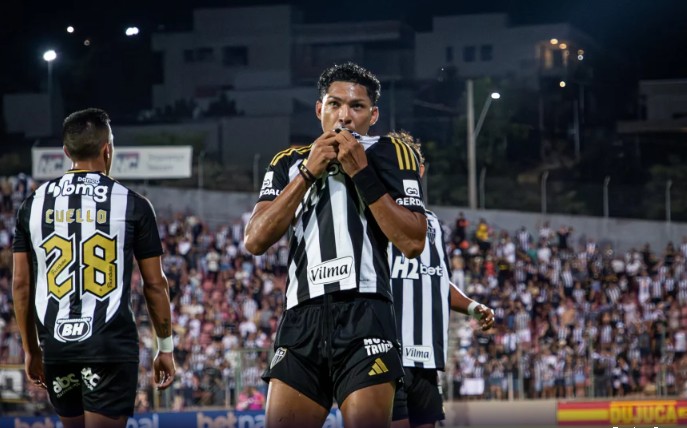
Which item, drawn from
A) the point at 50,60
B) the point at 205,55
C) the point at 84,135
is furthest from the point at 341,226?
the point at 50,60

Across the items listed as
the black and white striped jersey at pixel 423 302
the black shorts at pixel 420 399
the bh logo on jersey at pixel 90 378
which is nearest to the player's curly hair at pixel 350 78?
the bh logo on jersey at pixel 90 378

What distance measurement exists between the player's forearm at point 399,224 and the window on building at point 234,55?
33.4 metres

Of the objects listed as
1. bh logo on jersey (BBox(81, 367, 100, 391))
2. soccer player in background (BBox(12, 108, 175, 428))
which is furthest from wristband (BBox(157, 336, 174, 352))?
bh logo on jersey (BBox(81, 367, 100, 391))

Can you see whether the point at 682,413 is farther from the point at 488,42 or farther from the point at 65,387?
the point at 488,42

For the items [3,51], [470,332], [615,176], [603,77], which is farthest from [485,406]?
[3,51]

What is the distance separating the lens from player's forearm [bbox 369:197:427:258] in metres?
4.04

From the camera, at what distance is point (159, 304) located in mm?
5086

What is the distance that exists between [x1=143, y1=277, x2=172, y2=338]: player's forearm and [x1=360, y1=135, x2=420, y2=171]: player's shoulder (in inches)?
54.7

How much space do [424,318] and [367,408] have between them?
2639 millimetres

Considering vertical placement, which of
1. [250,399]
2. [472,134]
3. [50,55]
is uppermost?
[50,55]

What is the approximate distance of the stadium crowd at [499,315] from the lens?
1836 cm

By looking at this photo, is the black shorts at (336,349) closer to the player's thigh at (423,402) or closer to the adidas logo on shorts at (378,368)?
the adidas logo on shorts at (378,368)

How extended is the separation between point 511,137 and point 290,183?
3028 centimetres

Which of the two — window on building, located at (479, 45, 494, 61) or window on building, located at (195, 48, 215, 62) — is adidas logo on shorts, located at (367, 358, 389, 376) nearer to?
window on building, located at (479, 45, 494, 61)
